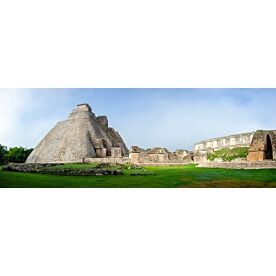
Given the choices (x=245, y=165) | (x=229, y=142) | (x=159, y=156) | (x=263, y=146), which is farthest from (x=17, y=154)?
(x=263, y=146)

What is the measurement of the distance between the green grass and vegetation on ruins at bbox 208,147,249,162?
651 mm

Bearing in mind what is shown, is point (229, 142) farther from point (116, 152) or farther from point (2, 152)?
point (2, 152)

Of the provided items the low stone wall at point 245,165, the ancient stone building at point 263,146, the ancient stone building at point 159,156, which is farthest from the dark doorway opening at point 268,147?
the ancient stone building at point 159,156

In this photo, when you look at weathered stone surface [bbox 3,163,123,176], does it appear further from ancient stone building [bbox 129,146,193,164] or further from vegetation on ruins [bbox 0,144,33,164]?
ancient stone building [bbox 129,146,193,164]

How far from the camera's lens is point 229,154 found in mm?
11258

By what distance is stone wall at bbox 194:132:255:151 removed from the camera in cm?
1101

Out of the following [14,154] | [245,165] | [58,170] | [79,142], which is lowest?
[58,170]

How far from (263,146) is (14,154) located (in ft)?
26.1

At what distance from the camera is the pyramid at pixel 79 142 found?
45.8 ft

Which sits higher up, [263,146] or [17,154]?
[263,146]

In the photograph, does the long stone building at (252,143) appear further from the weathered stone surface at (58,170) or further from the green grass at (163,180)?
the weathered stone surface at (58,170)
